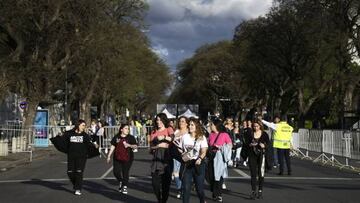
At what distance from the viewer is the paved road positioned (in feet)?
42.1

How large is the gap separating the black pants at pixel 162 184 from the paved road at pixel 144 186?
117cm

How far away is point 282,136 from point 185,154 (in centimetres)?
899

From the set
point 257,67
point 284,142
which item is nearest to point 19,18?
point 284,142

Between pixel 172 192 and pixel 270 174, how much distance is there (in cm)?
571

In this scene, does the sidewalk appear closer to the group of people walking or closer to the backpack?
the group of people walking

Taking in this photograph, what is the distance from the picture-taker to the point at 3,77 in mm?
29891

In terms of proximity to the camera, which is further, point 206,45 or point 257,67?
point 206,45

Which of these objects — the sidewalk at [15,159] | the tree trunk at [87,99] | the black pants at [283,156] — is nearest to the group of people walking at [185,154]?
the black pants at [283,156]

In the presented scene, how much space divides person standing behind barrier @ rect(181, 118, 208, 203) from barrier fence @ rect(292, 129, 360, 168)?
502 inches

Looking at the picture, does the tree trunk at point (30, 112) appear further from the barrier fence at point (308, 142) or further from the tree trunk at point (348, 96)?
the tree trunk at point (348, 96)

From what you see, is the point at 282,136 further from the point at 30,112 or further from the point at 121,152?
the point at 30,112

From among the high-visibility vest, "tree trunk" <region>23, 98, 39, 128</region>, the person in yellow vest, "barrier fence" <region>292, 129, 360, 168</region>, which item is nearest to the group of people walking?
the person in yellow vest

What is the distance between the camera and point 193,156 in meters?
10.2

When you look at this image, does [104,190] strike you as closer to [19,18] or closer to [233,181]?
[233,181]
